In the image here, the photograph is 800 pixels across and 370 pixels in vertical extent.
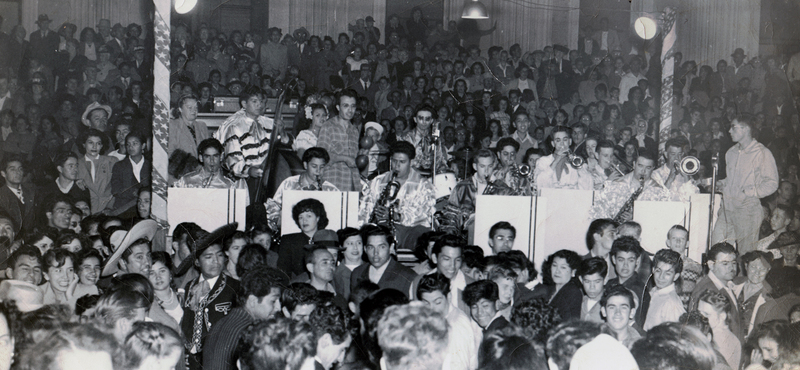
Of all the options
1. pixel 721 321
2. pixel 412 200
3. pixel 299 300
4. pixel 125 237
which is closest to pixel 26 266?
pixel 125 237

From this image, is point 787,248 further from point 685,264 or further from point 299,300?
point 299,300

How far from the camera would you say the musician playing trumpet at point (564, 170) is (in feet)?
18.2

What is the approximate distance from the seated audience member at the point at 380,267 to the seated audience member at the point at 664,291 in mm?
1289

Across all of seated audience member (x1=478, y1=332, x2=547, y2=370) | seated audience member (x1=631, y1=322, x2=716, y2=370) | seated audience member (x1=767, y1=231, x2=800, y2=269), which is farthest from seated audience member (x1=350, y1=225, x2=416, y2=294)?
seated audience member (x1=767, y1=231, x2=800, y2=269)

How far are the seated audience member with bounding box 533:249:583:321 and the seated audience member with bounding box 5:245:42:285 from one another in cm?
255

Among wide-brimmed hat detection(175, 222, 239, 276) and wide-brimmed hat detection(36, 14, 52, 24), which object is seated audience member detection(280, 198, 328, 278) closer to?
wide-brimmed hat detection(175, 222, 239, 276)

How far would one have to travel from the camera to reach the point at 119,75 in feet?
23.3

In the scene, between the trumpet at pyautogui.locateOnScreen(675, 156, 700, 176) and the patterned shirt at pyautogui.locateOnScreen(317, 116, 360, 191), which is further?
the patterned shirt at pyautogui.locateOnScreen(317, 116, 360, 191)

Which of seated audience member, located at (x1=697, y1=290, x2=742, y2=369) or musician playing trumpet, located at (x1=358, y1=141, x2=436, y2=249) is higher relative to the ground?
musician playing trumpet, located at (x1=358, y1=141, x2=436, y2=249)

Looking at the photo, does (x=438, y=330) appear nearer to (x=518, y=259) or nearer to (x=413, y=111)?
(x=518, y=259)

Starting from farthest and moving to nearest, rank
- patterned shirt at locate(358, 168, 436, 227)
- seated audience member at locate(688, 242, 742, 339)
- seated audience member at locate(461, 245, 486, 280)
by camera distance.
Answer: patterned shirt at locate(358, 168, 436, 227) < seated audience member at locate(461, 245, 486, 280) < seated audience member at locate(688, 242, 742, 339)

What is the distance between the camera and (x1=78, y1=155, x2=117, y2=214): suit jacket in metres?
5.27

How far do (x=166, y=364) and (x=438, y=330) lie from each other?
0.96 m

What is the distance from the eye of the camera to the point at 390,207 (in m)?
5.13
